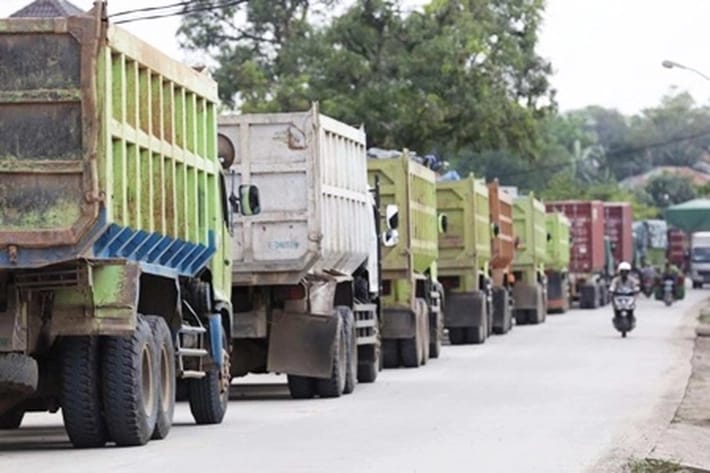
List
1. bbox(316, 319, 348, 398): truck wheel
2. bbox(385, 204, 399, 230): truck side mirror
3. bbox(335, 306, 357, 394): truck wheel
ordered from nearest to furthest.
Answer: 1. bbox(316, 319, 348, 398): truck wheel
2. bbox(335, 306, 357, 394): truck wheel
3. bbox(385, 204, 399, 230): truck side mirror

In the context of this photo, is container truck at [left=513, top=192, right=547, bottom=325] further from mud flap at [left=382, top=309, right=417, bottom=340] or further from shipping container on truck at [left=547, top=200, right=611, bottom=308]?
mud flap at [left=382, top=309, right=417, bottom=340]

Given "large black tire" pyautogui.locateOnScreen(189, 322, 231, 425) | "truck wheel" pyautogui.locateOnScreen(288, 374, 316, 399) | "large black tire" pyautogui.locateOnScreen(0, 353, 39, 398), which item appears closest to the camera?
"large black tire" pyautogui.locateOnScreen(0, 353, 39, 398)

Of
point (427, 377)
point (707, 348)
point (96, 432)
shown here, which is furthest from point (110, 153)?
point (707, 348)

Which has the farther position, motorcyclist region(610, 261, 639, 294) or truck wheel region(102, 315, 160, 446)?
motorcyclist region(610, 261, 639, 294)

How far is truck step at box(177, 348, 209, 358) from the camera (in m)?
18.6

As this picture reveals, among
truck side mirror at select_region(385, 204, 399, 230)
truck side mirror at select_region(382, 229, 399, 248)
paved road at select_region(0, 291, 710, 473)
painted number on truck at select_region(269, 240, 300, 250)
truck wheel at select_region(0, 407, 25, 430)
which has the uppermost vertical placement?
truck side mirror at select_region(385, 204, 399, 230)

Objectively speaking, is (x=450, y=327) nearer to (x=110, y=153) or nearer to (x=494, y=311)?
(x=494, y=311)

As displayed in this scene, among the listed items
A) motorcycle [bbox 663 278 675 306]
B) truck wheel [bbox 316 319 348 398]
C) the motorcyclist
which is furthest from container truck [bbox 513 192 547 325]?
truck wheel [bbox 316 319 348 398]

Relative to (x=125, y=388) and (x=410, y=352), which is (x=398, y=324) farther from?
(x=125, y=388)

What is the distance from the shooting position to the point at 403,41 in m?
59.5

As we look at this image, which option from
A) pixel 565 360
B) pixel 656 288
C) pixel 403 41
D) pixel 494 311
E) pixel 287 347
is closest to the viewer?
pixel 287 347

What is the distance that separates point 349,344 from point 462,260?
578 inches

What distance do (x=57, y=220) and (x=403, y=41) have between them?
44.4m

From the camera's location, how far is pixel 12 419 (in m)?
19.1
